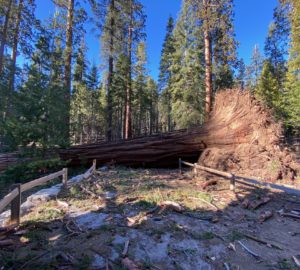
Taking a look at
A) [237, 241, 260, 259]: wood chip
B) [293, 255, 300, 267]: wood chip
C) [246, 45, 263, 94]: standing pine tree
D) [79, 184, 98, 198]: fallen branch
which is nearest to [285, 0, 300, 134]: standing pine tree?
[293, 255, 300, 267]: wood chip

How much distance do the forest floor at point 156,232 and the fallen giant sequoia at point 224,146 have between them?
2.51 m

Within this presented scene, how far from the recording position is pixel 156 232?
4.23 metres

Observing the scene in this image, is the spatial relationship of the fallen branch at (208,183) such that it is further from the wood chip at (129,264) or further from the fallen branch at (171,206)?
the wood chip at (129,264)

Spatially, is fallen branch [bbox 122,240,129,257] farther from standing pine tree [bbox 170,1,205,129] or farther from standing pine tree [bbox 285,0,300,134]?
standing pine tree [bbox 285,0,300,134]

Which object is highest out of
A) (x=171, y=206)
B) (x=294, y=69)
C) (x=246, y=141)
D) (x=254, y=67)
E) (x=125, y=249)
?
(x=254, y=67)

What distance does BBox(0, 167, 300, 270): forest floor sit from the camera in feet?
11.3

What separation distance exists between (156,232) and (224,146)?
22.7 ft

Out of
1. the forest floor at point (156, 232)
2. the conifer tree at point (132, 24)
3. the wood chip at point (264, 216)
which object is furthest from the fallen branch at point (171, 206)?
the conifer tree at point (132, 24)

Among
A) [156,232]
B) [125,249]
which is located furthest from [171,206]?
[125,249]

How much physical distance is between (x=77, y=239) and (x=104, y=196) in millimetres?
2356

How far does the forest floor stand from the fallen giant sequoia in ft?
8.22

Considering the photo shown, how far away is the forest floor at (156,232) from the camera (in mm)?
3441

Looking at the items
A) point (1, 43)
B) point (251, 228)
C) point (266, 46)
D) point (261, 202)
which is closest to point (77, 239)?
point (251, 228)

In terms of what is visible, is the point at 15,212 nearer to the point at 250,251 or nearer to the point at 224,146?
the point at 250,251
